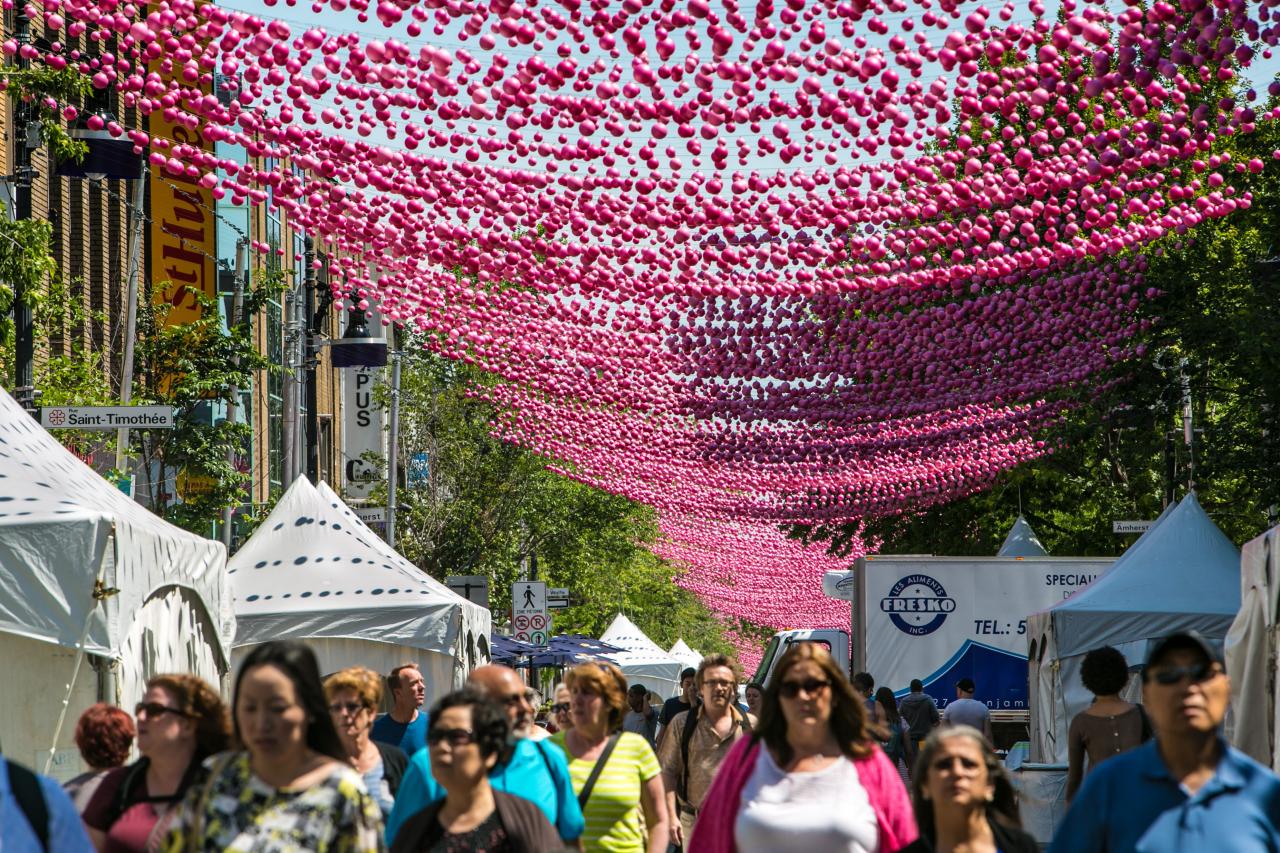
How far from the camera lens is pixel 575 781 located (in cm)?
762

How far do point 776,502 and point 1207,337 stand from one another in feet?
54.5

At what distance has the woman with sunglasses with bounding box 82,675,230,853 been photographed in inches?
226

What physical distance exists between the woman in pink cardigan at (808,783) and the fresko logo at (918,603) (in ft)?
57.7

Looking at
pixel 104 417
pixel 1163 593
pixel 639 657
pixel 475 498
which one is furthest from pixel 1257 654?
pixel 639 657

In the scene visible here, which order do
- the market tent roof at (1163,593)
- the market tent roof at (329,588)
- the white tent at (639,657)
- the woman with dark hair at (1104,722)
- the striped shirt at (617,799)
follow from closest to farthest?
the striped shirt at (617,799), the woman with dark hair at (1104,722), the market tent roof at (329,588), the market tent roof at (1163,593), the white tent at (639,657)

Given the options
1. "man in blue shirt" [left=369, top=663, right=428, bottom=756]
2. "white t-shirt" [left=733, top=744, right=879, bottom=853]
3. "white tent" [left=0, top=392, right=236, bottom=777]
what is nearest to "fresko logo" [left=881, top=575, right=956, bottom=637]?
"white tent" [left=0, top=392, right=236, bottom=777]

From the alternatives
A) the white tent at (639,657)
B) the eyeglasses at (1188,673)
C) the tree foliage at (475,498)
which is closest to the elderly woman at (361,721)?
the eyeglasses at (1188,673)

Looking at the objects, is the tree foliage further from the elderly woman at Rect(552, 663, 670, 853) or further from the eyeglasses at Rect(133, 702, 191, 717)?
the eyeglasses at Rect(133, 702, 191, 717)

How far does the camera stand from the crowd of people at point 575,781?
4.83 m

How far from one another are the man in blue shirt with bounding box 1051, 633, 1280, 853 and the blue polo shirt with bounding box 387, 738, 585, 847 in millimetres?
1940

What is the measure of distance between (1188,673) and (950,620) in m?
18.8

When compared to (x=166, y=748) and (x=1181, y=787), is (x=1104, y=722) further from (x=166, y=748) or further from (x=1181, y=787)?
(x=166, y=748)

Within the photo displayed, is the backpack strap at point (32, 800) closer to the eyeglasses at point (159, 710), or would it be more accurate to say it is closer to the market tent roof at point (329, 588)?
the eyeglasses at point (159, 710)

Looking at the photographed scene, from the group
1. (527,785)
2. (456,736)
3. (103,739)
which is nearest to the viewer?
(456,736)
